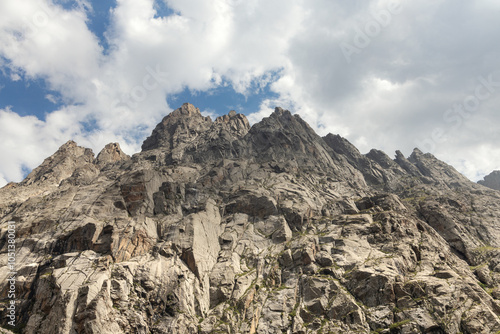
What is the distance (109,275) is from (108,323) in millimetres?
14239

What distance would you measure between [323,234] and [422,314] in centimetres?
4555

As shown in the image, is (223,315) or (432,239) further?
(432,239)

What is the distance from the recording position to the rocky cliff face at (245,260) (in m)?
74.4

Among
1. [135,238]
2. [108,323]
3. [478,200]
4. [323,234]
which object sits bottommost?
[108,323]

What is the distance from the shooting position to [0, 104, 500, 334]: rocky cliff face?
2931 inches

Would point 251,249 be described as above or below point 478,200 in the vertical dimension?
below

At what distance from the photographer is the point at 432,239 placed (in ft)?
359

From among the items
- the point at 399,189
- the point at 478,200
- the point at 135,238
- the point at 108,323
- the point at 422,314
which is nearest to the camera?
the point at 108,323

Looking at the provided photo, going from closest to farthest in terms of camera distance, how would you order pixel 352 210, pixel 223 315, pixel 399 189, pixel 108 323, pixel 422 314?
pixel 108 323 < pixel 422 314 < pixel 223 315 < pixel 352 210 < pixel 399 189

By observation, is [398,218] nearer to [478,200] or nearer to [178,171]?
[478,200]

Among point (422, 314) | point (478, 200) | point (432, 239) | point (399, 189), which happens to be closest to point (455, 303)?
point (422, 314)

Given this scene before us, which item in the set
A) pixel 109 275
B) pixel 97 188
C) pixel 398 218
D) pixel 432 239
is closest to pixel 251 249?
pixel 109 275

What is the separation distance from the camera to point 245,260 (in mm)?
106625

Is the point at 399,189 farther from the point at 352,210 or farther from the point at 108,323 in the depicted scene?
the point at 108,323
